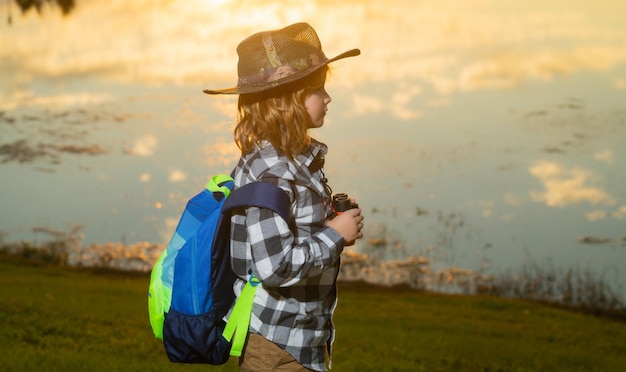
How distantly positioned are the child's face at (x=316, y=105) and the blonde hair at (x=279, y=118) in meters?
0.01

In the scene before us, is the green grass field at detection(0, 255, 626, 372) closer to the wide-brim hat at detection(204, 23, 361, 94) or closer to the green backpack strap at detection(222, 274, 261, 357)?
the green backpack strap at detection(222, 274, 261, 357)

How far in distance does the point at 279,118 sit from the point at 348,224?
499mm

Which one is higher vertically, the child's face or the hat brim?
the hat brim

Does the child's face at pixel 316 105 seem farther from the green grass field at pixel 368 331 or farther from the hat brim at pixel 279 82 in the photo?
the green grass field at pixel 368 331

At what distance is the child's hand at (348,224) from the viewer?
10.6ft

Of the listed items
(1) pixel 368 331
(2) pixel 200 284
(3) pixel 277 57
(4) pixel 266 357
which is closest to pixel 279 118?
(3) pixel 277 57

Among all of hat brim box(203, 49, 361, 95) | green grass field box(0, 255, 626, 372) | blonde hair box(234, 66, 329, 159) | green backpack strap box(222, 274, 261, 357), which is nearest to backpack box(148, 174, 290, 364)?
green backpack strap box(222, 274, 261, 357)

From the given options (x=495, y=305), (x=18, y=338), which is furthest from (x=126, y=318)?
(x=495, y=305)

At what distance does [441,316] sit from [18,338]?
5772 mm

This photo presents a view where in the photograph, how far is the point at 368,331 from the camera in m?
9.86

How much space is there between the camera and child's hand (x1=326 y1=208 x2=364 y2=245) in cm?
324

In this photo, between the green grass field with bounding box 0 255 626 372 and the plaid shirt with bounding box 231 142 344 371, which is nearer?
the plaid shirt with bounding box 231 142 344 371

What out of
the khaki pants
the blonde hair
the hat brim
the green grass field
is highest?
the hat brim

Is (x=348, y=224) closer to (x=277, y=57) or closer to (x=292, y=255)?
(x=292, y=255)
